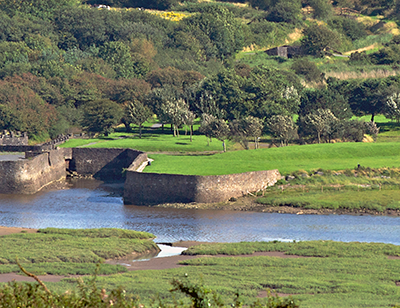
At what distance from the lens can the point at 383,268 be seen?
39312 mm

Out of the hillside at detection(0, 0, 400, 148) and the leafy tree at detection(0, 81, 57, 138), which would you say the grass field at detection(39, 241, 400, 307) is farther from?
the leafy tree at detection(0, 81, 57, 138)

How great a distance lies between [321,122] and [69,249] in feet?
184

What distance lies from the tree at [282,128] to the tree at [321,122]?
2.43 meters

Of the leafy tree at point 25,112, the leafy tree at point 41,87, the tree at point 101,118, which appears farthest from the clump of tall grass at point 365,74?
the leafy tree at point 25,112

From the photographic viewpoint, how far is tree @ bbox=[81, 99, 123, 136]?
10306 cm

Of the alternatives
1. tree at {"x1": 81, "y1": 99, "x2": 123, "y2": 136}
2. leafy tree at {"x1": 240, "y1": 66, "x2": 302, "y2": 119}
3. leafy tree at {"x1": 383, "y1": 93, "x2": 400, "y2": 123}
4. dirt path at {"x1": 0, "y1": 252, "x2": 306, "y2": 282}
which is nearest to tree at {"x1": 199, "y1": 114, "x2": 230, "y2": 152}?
leafy tree at {"x1": 240, "y1": 66, "x2": 302, "y2": 119}

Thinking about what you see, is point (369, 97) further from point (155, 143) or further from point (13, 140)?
point (13, 140)

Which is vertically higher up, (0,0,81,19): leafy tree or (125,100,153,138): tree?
(0,0,81,19): leafy tree

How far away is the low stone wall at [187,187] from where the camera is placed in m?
63.4

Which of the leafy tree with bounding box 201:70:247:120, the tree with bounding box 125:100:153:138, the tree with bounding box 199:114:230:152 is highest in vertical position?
the leafy tree with bounding box 201:70:247:120

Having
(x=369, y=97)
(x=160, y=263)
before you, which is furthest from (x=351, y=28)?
(x=160, y=263)

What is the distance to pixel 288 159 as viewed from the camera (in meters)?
78.6

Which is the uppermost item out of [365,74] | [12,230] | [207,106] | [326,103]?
[365,74]

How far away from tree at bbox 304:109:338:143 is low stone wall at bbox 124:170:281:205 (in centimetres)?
2844
